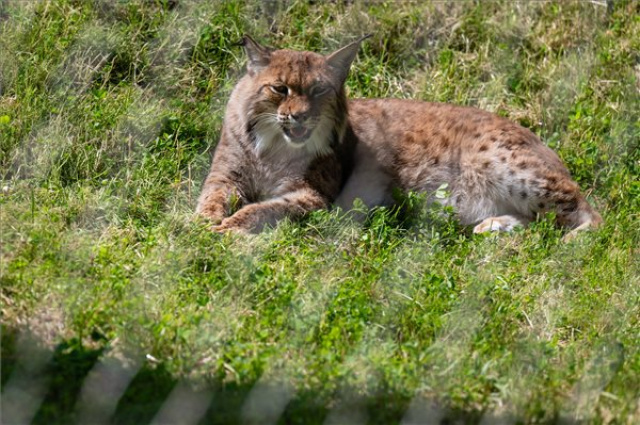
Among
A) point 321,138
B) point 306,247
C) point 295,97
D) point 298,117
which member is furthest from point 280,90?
point 306,247

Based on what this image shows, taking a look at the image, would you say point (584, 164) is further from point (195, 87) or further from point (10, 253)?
point (10, 253)

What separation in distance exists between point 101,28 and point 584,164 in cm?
322

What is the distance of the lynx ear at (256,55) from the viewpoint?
21.3ft

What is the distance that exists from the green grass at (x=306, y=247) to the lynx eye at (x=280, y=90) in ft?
2.14

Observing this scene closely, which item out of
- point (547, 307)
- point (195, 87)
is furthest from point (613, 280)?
point (195, 87)

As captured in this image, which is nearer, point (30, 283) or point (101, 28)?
point (30, 283)

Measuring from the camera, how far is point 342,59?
6.62m

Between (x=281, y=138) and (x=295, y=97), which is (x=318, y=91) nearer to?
(x=295, y=97)

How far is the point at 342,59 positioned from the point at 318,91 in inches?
12.0

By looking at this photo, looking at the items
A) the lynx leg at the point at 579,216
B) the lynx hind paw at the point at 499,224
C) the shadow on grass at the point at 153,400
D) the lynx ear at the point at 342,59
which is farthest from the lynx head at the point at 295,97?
the shadow on grass at the point at 153,400

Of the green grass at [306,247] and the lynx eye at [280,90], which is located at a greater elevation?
the lynx eye at [280,90]

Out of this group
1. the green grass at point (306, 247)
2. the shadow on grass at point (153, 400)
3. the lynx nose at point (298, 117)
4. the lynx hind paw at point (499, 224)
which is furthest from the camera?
the lynx hind paw at point (499, 224)

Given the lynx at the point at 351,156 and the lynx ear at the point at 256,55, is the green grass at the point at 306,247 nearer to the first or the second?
the lynx at the point at 351,156

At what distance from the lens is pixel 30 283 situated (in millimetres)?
4633
